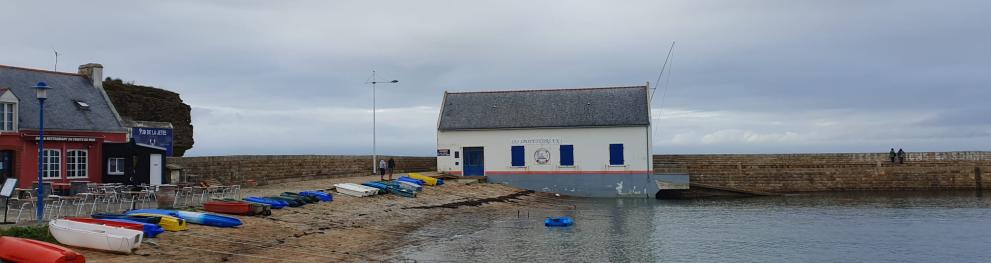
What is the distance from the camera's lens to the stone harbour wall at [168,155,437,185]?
33375 millimetres

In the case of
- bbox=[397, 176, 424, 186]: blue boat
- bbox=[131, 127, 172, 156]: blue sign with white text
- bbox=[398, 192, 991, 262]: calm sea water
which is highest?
bbox=[131, 127, 172, 156]: blue sign with white text

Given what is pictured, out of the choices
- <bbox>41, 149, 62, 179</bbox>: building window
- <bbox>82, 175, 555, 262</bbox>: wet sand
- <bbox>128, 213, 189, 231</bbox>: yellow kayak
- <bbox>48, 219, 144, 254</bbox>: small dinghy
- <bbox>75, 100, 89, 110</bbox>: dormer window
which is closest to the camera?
<bbox>48, 219, 144, 254</bbox>: small dinghy

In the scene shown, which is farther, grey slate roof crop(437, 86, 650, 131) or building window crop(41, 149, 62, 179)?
grey slate roof crop(437, 86, 650, 131)

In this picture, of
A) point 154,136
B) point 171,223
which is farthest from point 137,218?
point 154,136

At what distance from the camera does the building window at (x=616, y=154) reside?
43.4 m

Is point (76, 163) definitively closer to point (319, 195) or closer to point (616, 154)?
point (319, 195)

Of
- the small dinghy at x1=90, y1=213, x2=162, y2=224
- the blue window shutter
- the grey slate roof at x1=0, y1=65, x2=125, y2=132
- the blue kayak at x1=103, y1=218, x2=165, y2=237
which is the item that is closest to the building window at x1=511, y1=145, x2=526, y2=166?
the blue window shutter

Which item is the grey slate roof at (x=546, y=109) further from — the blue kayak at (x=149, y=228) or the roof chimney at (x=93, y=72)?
the blue kayak at (x=149, y=228)

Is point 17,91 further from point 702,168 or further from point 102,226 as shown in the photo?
point 702,168

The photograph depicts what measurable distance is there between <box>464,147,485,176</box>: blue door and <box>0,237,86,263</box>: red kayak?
33182 mm

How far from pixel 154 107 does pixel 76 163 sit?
1757 centimetres

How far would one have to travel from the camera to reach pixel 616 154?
143 feet

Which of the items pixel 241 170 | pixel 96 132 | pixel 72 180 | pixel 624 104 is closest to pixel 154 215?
pixel 72 180

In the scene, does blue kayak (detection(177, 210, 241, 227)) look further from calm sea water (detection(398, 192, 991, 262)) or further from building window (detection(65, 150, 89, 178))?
building window (detection(65, 150, 89, 178))
